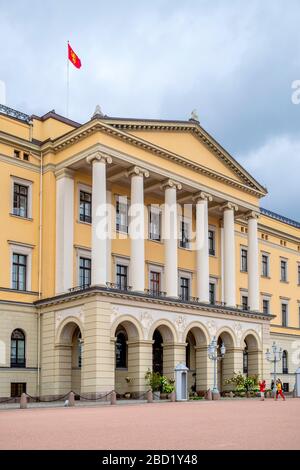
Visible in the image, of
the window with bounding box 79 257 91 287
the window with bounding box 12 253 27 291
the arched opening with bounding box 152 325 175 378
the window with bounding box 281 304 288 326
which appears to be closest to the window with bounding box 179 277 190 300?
the arched opening with bounding box 152 325 175 378

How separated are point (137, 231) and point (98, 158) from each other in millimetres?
5618

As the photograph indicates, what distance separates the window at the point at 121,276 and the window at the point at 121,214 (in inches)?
100

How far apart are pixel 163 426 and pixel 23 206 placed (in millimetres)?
27122

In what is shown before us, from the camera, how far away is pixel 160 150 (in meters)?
45.6

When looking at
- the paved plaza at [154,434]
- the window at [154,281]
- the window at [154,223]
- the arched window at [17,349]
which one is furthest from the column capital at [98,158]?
the paved plaza at [154,434]

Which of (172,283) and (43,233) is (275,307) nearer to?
(172,283)

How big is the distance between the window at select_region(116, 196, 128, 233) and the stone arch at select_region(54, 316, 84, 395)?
309 inches

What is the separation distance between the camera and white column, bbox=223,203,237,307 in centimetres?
5072

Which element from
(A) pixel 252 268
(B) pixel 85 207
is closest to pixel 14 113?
(B) pixel 85 207

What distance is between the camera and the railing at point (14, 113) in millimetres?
43000

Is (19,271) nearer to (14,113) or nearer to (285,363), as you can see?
(14,113)

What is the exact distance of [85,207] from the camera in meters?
45.2
